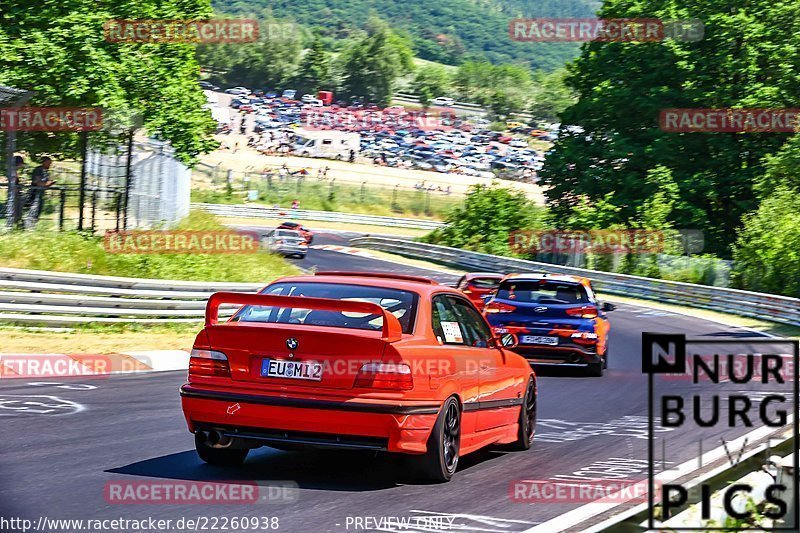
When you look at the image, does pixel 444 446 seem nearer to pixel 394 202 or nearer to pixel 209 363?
pixel 209 363

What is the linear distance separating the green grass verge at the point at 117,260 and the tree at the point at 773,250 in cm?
1935

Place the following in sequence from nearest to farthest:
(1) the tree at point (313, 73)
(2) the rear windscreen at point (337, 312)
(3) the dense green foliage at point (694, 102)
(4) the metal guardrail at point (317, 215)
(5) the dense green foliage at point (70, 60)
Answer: (2) the rear windscreen at point (337, 312), (5) the dense green foliage at point (70, 60), (3) the dense green foliage at point (694, 102), (4) the metal guardrail at point (317, 215), (1) the tree at point (313, 73)

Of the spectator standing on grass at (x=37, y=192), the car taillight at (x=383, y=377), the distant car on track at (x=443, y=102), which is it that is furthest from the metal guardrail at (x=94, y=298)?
the distant car on track at (x=443, y=102)

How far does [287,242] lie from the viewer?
4825cm

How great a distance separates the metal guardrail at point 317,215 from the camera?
73188mm

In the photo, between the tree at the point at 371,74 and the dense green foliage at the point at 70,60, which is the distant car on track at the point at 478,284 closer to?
the dense green foliage at the point at 70,60

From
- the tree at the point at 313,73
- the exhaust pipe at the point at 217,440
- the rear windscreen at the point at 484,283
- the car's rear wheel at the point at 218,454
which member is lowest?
the car's rear wheel at the point at 218,454

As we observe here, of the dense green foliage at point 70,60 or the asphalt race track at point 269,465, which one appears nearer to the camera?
the asphalt race track at point 269,465

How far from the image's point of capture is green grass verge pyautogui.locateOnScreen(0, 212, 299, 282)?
20906 mm

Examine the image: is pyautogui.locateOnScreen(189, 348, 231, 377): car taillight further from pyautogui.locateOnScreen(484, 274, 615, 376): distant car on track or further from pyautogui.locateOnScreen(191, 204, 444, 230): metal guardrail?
pyautogui.locateOnScreen(191, 204, 444, 230): metal guardrail

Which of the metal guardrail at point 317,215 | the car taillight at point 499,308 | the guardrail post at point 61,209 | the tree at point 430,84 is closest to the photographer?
the car taillight at point 499,308

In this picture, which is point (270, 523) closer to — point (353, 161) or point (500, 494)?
point (500, 494)

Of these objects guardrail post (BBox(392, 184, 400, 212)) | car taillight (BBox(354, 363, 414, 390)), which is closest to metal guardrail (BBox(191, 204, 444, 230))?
guardrail post (BBox(392, 184, 400, 212))

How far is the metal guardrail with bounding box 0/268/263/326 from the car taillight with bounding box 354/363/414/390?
1107 cm
